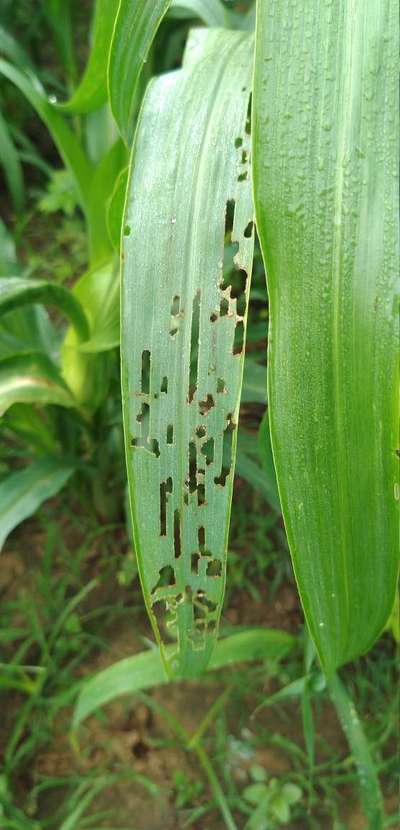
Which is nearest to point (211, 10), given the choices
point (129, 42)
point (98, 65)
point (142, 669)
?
point (98, 65)

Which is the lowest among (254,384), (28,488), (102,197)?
(28,488)

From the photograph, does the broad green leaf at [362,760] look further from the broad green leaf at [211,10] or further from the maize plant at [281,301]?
the broad green leaf at [211,10]

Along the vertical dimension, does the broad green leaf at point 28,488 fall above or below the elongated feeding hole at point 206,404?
below

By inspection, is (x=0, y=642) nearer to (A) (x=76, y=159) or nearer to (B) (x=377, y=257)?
(A) (x=76, y=159)

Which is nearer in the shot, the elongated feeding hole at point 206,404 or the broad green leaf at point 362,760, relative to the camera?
the elongated feeding hole at point 206,404

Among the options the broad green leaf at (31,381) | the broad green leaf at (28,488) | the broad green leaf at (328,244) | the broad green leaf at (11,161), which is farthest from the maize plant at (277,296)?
the broad green leaf at (11,161)

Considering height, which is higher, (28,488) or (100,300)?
(100,300)

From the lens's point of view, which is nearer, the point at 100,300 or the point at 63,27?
the point at 100,300

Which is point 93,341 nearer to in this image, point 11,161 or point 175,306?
point 175,306
